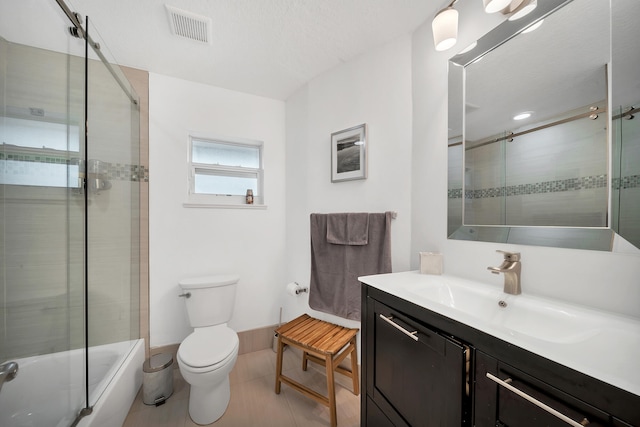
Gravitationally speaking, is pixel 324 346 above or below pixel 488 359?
below

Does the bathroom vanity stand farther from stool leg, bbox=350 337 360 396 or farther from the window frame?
the window frame

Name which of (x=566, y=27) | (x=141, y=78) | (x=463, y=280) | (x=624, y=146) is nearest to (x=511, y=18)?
(x=566, y=27)

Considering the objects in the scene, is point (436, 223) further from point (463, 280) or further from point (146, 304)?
point (146, 304)

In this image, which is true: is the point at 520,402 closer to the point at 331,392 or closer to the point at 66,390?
the point at 331,392

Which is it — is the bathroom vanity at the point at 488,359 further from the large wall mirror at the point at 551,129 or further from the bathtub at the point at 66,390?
the bathtub at the point at 66,390

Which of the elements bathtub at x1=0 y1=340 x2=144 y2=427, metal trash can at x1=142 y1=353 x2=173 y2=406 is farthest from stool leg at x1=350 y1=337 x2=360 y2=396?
bathtub at x1=0 y1=340 x2=144 y2=427

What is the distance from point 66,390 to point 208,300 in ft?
2.58

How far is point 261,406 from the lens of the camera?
1.51m

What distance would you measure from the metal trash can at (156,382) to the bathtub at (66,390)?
0.30 ft

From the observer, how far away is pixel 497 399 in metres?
0.62

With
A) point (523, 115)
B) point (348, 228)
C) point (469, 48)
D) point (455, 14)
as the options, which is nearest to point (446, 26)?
point (455, 14)

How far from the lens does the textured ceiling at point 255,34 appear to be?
1.32 m

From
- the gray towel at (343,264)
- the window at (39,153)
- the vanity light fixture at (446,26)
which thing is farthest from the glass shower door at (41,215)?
the vanity light fixture at (446,26)

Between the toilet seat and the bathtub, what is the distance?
385 millimetres
